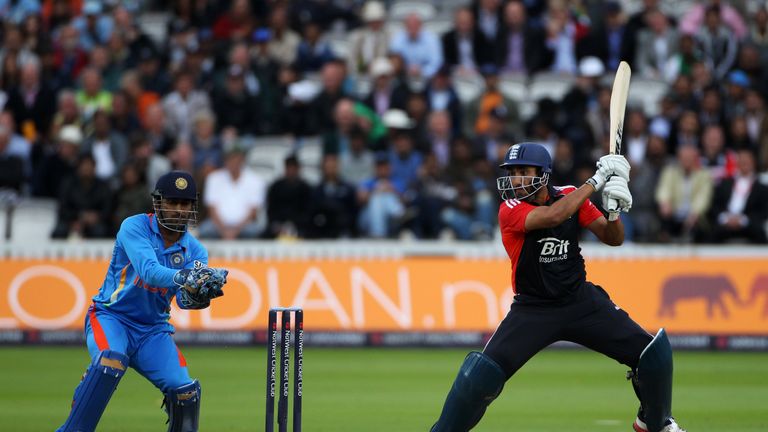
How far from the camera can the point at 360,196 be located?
647 inches

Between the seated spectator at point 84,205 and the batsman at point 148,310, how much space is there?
28.4 feet

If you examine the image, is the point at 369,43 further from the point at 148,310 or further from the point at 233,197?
the point at 148,310

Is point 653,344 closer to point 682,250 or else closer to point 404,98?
point 682,250

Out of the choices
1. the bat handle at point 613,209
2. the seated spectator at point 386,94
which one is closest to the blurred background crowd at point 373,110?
the seated spectator at point 386,94

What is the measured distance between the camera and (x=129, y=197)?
16.2 m

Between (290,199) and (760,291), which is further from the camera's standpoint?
(290,199)

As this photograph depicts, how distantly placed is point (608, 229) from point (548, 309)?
624mm

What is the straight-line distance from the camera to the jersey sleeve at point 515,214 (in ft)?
24.7

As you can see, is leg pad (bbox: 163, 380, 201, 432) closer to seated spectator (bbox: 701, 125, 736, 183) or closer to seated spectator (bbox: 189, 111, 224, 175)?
seated spectator (bbox: 189, 111, 224, 175)

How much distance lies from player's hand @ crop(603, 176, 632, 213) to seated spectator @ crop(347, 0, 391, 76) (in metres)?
11.9

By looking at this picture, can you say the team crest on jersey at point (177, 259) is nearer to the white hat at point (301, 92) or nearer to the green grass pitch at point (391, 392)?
the green grass pitch at point (391, 392)

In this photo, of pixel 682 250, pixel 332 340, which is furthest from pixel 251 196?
pixel 682 250

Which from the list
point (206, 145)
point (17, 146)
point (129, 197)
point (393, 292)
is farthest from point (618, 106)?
point (17, 146)

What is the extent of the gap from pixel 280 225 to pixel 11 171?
3.91 metres
